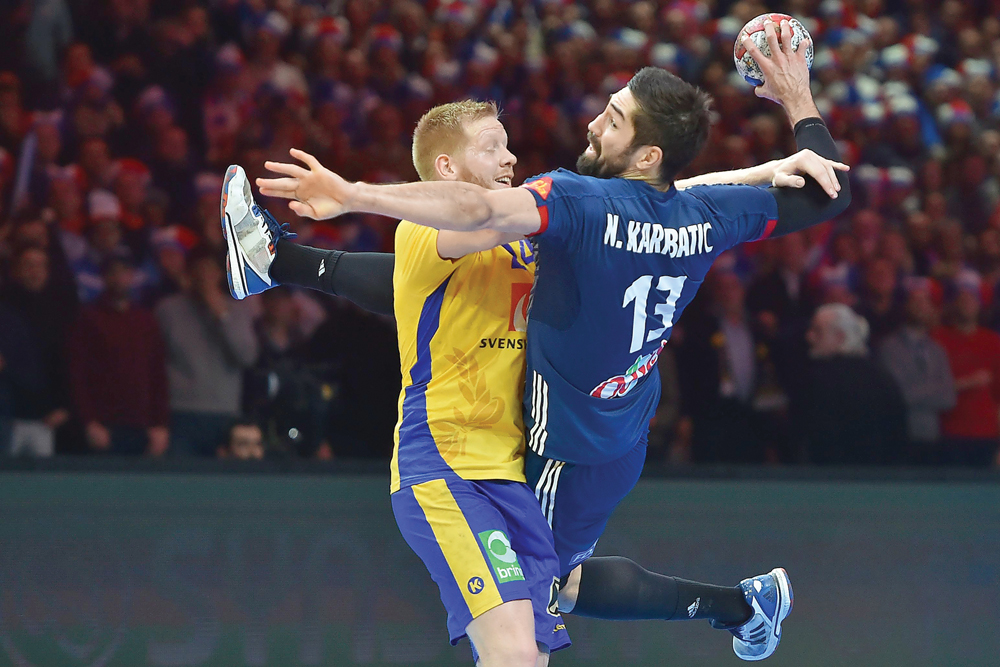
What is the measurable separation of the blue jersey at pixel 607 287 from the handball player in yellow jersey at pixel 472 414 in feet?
0.38

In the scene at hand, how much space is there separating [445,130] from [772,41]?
0.98 m

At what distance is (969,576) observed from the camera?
4.77 m

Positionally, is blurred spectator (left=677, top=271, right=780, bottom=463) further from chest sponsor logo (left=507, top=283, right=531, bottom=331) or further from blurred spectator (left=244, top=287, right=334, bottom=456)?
chest sponsor logo (left=507, top=283, right=531, bottom=331)

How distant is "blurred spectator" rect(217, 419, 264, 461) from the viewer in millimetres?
5562

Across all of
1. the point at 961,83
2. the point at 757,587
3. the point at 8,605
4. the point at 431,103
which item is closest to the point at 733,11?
the point at 961,83

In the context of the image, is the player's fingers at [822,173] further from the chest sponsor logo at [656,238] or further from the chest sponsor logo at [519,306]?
the chest sponsor logo at [519,306]

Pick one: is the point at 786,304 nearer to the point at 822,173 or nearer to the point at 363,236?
the point at 363,236

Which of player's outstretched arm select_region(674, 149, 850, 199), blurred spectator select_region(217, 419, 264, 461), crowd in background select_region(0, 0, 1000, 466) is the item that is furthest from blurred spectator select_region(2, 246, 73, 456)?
player's outstretched arm select_region(674, 149, 850, 199)

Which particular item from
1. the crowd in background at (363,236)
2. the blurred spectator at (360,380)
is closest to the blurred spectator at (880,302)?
the crowd in background at (363,236)

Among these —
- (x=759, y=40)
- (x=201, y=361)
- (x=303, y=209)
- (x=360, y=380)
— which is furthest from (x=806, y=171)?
(x=201, y=361)

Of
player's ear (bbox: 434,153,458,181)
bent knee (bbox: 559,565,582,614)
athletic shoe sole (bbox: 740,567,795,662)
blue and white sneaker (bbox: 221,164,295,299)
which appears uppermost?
player's ear (bbox: 434,153,458,181)

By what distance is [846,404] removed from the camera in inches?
242

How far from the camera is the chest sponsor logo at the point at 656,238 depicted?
8.81 feet

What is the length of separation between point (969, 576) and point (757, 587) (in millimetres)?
1605
